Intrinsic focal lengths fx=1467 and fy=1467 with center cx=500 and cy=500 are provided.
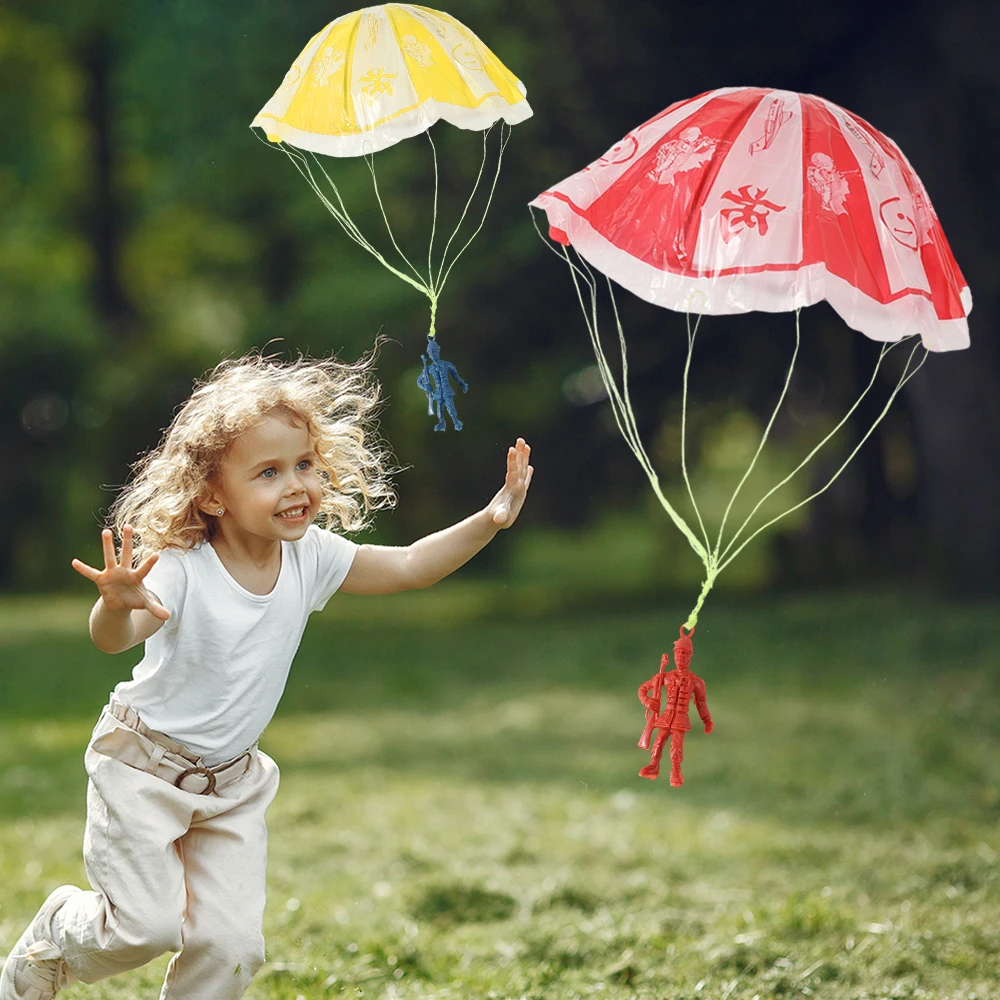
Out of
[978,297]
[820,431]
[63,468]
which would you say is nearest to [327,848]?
[978,297]

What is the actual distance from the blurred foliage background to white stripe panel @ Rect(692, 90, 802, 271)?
9.17 meters

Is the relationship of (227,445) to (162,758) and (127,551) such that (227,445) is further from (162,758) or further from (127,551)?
(162,758)

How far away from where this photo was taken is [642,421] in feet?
49.9

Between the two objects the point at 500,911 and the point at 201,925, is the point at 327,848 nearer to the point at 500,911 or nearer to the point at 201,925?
the point at 500,911

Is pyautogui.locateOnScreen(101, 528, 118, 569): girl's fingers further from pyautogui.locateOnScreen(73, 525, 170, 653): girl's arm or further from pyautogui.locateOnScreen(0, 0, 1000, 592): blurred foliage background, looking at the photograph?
pyautogui.locateOnScreen(0, 0, 1000, 592): blurred foliage background

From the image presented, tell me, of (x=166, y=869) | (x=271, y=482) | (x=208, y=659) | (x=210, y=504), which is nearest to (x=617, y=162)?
(x=271, y=482)

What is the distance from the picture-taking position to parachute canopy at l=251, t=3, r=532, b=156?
4211 mm

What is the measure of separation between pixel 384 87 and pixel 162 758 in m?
2.02

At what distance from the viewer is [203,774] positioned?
3428 millimetres

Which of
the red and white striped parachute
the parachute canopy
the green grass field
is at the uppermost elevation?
the parachute canopy

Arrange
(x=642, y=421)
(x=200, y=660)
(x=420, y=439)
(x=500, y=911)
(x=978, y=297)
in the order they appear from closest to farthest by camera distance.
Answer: (x=200, y=660), (x=500, y=911), (x=978, y=297), (x=642, y=421), (x=420, y=439)

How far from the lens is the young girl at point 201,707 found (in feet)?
11.1

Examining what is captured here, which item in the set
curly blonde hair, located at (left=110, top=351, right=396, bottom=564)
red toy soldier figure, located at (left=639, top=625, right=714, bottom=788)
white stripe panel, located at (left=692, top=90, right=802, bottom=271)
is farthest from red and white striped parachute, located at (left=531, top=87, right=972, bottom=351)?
red toy soldier figure, located at (left=639, top=625, right=714, bottom=788)

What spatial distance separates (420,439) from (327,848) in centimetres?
1268
